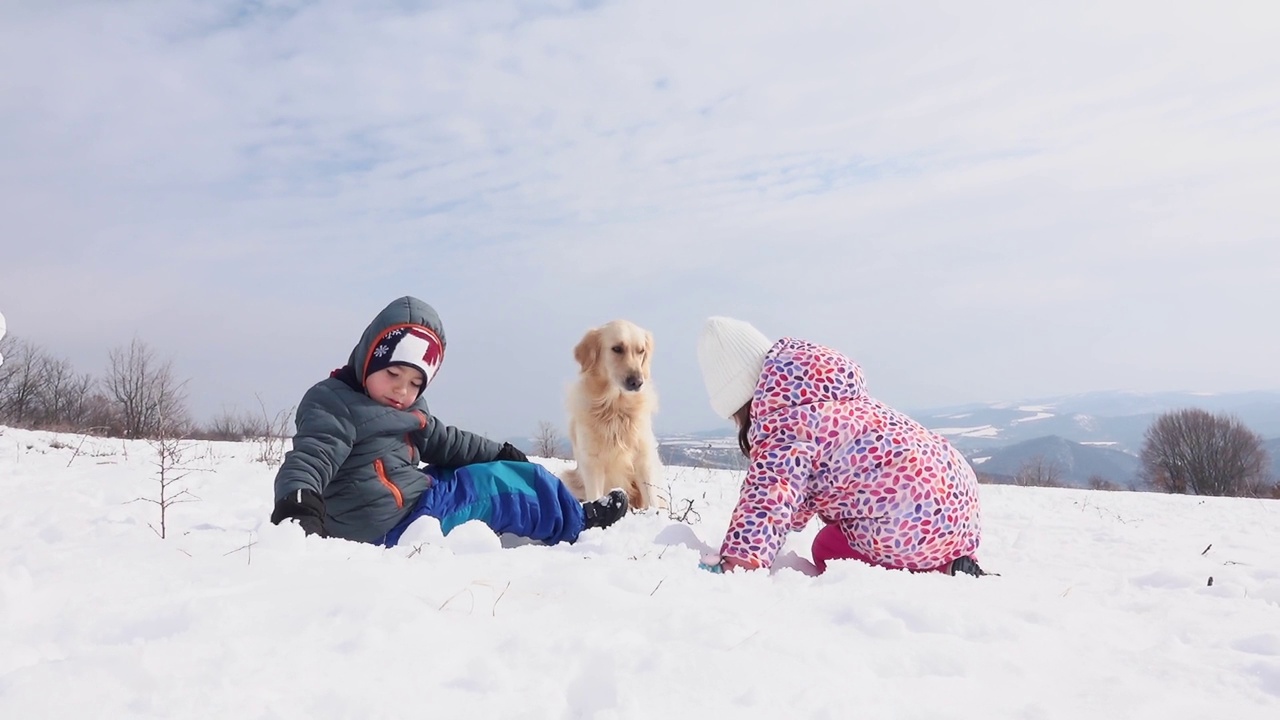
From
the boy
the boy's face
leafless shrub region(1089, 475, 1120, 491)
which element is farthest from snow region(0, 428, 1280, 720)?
leafless shrub region(1089, 475, 1120, 491)

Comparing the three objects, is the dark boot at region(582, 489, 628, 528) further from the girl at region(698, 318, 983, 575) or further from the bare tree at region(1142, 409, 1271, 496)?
the bare tree at region(1142, 409, 1271, 496)

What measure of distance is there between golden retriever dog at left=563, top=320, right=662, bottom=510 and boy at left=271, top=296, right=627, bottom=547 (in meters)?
1.56

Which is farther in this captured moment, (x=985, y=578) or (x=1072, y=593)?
(x=985, y=578)

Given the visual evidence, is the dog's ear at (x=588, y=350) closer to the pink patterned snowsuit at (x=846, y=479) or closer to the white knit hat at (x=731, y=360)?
the white knit hat at (x=731, y=360)

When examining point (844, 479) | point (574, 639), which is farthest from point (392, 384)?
point (574, 639)

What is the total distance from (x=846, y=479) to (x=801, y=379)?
462 millimetres

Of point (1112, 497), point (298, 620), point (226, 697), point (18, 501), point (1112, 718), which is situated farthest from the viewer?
point (1112, 497)

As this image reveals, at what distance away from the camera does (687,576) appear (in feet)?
7.41

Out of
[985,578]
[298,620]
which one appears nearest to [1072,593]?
[985,578]

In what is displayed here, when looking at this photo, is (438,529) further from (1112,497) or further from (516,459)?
(1112,497)

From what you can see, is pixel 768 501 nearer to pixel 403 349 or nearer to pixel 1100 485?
pixel 403 349

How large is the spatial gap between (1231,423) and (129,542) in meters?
55.2

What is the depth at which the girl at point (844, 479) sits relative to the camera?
2936 mm

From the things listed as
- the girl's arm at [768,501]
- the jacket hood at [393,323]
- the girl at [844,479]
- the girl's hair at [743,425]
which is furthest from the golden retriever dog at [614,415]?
the girl's arm at [768,501]
